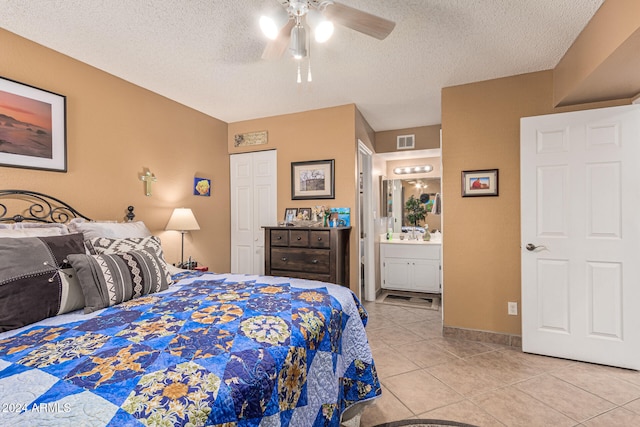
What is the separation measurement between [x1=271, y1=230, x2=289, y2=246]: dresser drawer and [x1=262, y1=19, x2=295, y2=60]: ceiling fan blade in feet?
6.04

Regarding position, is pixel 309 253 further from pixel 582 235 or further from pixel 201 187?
pixel 582 235

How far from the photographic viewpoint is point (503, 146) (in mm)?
2857

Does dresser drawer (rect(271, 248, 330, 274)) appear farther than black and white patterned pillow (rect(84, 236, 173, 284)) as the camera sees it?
Yes

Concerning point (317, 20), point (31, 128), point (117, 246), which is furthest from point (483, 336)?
point (31, 128)

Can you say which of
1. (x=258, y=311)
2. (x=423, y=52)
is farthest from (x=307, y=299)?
(x=423, y=52)

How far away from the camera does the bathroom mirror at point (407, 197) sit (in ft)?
16.0

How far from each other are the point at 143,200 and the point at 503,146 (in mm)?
3617

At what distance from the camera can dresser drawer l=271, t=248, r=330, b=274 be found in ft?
10.3

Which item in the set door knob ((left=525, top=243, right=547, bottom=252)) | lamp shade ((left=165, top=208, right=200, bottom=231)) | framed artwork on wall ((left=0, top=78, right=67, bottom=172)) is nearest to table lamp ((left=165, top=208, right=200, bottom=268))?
lamp shade ((left=165, top=208, right=200, bottom=231))

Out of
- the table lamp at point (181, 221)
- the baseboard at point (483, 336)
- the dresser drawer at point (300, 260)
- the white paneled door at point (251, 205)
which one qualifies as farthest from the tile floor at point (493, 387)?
the table lamp at point (181, 221)

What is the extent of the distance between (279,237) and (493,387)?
2.31 metres

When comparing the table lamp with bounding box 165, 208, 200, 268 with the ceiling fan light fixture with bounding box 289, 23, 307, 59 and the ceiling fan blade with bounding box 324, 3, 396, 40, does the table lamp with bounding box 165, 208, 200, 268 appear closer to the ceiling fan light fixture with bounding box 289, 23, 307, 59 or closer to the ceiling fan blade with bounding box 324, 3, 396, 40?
the ceiling fan light fixture with bounding box 289, 23, 307, 59

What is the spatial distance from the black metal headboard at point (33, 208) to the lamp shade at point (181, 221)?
0.83 meters

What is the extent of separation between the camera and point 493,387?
212 cm
